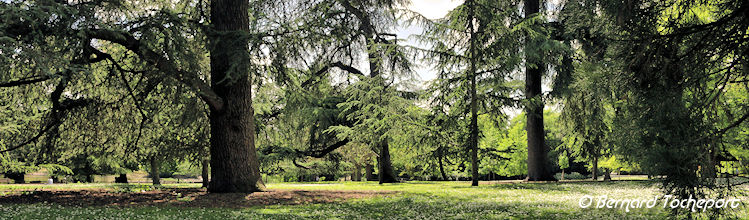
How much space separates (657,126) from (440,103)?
15.1 meters

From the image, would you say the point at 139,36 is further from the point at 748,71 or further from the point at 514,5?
the point at 514,5

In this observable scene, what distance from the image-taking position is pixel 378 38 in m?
26.1

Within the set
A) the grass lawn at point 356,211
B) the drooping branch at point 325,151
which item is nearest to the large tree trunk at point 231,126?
the grass lawn at point 356,211

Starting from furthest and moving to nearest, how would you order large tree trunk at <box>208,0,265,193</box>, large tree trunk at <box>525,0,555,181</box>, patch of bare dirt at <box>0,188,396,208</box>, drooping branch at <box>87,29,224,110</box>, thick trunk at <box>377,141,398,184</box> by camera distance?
1. thick trunk at <box>377,141,398,184</box>
2. large tree trunk at <box>525,0,555,181</box>
3. large tree trunk at <box>208,0,265,193</box>
4. drooping branch at <box>87,29,224,110</box>
5. patch of bare dirt at <box>0,188,396,208</box>

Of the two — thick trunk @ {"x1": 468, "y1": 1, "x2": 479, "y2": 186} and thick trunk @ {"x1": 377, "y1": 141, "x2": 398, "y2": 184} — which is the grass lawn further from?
thick trunk @ {"x1": 377, "y1": 141, "x2": 398, "y2": 184}

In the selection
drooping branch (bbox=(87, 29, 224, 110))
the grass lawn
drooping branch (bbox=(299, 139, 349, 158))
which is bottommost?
the grass lawn

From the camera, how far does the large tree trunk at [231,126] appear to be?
45.7 feet

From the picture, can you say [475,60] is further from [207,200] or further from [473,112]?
[207,200]

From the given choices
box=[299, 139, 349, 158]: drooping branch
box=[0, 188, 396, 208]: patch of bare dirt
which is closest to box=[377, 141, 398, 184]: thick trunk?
box=[299, 139, 349, 158]: drooping branch

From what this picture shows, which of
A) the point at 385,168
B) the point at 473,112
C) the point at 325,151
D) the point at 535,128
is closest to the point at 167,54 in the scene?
the point at 473,112

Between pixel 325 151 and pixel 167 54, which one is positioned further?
pixel 325 151

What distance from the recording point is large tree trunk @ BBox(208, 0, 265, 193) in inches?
→ 549

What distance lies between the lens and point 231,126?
14.0 m

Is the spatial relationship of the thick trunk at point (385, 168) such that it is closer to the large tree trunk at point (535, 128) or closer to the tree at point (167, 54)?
the large tree trunk at point (535, 128)
